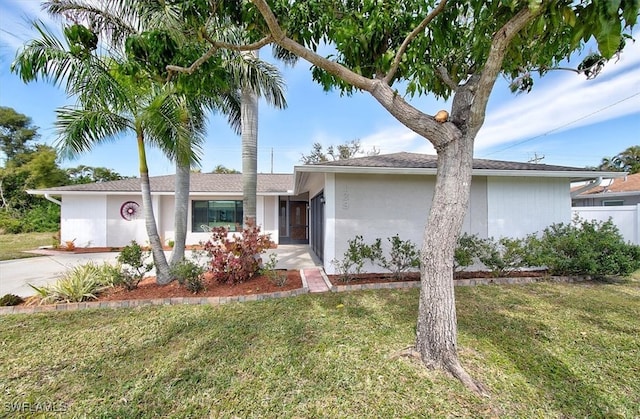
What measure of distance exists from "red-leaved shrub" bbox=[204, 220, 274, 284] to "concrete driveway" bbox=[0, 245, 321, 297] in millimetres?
2385

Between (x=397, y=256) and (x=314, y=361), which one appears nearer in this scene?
(x=314, y=361)

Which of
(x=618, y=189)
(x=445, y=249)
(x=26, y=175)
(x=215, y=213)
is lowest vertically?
(x=445, y=249)

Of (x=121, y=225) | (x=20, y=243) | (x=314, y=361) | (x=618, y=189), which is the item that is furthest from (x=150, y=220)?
(x=618, y=189)

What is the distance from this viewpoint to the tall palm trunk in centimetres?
560

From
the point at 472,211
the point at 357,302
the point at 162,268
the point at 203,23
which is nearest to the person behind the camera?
the point at 203,23

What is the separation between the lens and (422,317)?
3.02 m

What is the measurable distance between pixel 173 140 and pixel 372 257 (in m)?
5.07

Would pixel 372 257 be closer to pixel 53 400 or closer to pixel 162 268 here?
pixel 162 268

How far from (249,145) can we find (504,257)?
6936 mm

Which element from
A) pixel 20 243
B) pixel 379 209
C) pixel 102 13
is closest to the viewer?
pixel 102 13

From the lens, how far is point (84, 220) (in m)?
12.3

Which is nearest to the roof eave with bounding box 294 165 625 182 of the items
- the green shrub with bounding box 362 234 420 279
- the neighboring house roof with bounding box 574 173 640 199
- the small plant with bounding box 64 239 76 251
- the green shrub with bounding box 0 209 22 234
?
the green shrub with bounding box 362 234 420 279

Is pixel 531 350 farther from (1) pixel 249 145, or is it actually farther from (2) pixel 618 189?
(2) pixel 618 189

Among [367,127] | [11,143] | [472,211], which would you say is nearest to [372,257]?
[472,211]
